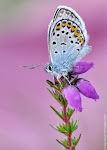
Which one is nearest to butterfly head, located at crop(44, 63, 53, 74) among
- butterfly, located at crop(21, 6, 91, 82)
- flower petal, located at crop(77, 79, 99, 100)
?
butterfly, located at crop(21, 6, 91, 82)

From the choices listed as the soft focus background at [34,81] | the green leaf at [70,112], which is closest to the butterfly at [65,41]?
the green leaf at [70,112]

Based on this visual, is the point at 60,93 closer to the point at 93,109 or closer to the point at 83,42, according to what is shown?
the point at 83,42

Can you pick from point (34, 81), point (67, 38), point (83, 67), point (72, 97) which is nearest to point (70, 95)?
point (72, 97)

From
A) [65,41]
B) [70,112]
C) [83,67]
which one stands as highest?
[65,41]

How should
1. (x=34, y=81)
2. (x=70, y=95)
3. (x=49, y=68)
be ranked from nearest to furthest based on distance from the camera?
(x=70, y=95), (x=49, y=68), (x=34, y=81)

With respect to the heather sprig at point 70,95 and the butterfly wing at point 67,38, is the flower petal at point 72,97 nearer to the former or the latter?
the heather sprig at point 70,95

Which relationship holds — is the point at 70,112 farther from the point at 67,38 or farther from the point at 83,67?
the point at 67,38

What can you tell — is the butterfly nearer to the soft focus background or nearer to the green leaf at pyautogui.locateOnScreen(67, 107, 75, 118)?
the green leaf at pyautogui.locateOnScreen(67, 107, 75, 118)
